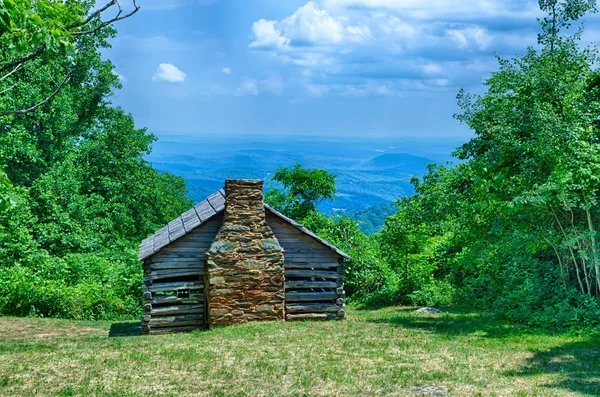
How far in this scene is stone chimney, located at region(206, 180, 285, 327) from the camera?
17.5 metres

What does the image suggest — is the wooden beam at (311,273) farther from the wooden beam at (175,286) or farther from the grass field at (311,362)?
the wooden beam at (175,286)

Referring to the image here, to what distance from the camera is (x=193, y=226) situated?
59.4ft

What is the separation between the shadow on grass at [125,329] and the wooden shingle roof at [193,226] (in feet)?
7.75

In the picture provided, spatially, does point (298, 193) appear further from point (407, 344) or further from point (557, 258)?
point (407, 344)

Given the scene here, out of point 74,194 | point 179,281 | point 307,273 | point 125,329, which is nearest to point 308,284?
point 307,273

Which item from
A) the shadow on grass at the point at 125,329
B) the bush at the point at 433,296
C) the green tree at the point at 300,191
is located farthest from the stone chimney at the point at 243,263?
the green tree at the point at 300,191

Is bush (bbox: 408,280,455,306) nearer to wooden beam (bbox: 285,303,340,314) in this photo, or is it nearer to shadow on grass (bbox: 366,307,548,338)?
shadow on grass (bbox: 366,307,548,338)

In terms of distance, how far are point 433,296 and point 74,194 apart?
60.3 feet

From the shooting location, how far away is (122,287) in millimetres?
24562

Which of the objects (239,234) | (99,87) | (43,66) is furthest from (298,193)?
(239,234)

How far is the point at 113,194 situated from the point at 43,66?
879cm

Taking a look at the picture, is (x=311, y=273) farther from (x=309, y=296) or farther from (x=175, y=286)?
(x=175, y=286)

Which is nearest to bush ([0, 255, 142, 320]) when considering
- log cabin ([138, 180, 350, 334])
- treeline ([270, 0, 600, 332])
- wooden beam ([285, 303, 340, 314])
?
log cabin ([138, 180, 350, 334])

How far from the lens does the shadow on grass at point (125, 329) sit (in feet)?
59.3
